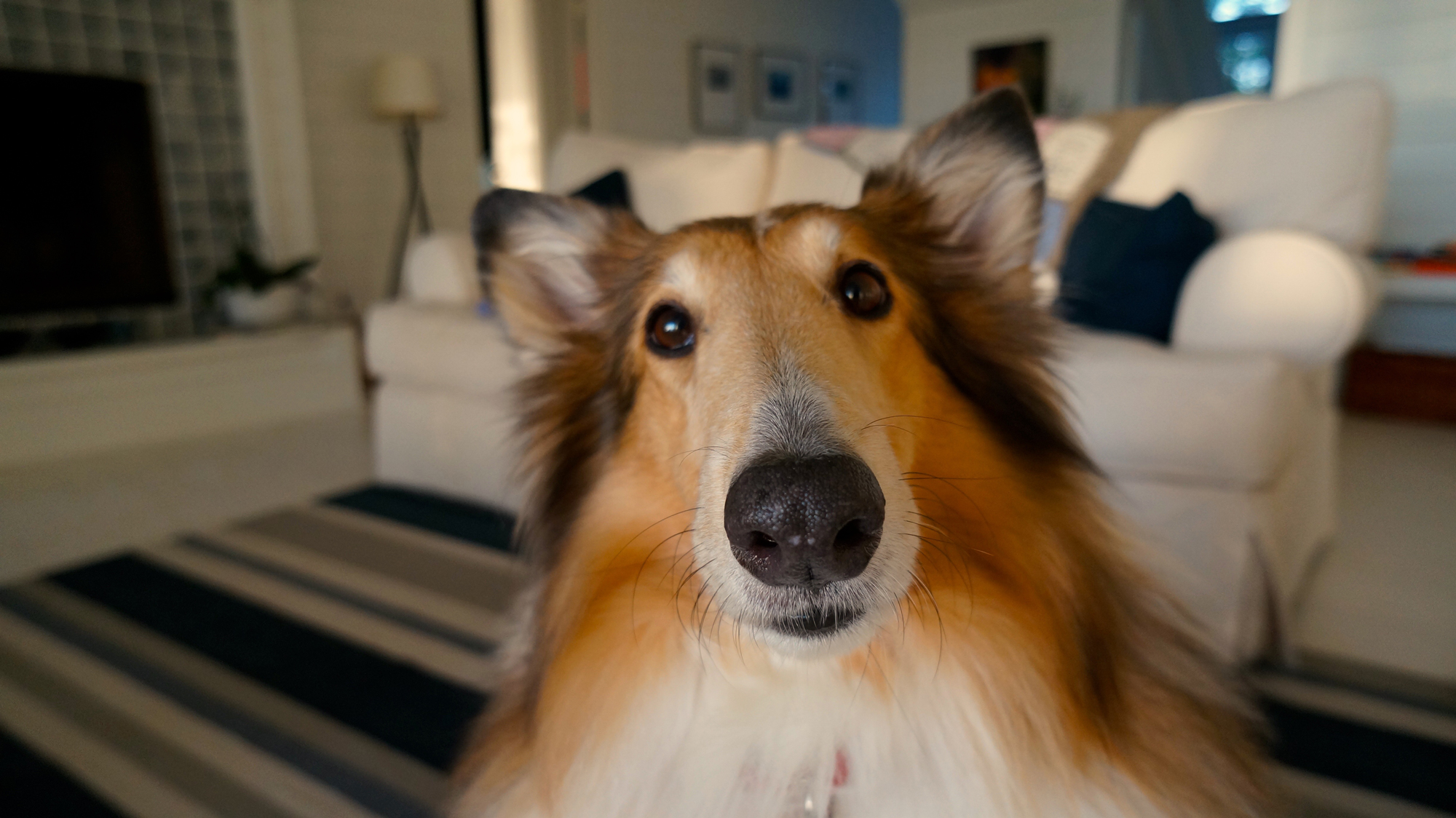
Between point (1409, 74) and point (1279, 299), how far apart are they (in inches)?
154

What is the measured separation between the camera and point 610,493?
1.07 meters

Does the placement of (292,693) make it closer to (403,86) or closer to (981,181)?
(981,181)

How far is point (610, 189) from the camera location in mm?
3209

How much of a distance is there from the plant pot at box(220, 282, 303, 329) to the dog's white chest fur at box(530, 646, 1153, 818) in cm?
456

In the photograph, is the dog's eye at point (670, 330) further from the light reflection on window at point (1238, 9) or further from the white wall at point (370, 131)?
the light reflection on window at point (1238, 9)

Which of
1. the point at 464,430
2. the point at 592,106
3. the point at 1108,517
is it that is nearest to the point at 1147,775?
the point at 1108,517

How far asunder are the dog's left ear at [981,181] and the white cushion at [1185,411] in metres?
0.55

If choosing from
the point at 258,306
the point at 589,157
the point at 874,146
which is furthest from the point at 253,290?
the point at 874,146

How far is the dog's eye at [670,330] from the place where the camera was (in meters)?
1.04

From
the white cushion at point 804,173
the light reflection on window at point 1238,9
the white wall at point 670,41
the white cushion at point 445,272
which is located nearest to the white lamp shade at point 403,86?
the white wall at point 670,41

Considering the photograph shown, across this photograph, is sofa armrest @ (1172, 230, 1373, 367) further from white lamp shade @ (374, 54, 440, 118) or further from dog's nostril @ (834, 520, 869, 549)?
white lamp shade @ (374, 54, 440, 118)

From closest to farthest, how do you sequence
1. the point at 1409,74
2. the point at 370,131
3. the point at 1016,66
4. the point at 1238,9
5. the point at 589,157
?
1. the point at 589,157
2. the point at 1409,74
3. the point at 370,131
4. the point at 1016,66
5. the point at 1238,9

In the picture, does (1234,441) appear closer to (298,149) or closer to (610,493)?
(610,493)

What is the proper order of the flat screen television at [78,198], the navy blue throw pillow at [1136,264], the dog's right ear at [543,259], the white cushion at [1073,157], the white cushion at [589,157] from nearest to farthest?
the dog's right ear at [543,259]
the navy blue throw pillow at [1136,264]
the white cushion at [1073,157]
the white cushion at [589,157]
the flat screen television at [78,198]
